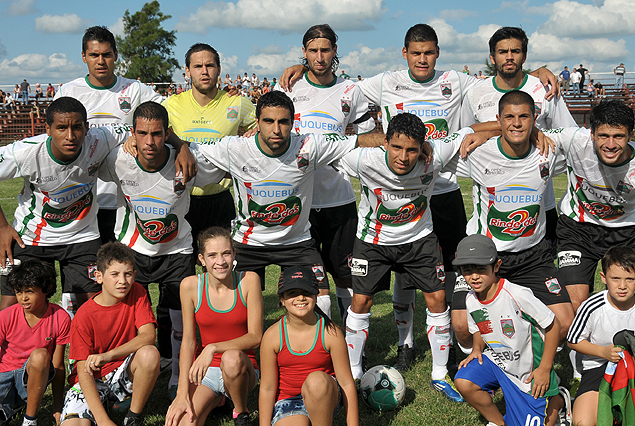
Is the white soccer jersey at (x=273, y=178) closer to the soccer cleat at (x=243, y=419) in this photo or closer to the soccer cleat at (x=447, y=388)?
the soccer cleat at (x=243, y=419)

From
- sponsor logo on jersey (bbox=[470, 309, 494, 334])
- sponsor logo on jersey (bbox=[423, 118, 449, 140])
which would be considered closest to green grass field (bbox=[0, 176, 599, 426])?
sponsor logo on jersey (bbox=[470, 309, 494, 334])

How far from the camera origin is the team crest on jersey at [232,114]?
17.3 ft

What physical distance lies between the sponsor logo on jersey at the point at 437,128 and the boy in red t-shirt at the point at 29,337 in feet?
11.2

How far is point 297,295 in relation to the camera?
3604mm

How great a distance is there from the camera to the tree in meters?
49.0

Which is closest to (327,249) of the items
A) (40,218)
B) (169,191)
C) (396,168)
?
(396,168)

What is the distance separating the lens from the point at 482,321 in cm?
391

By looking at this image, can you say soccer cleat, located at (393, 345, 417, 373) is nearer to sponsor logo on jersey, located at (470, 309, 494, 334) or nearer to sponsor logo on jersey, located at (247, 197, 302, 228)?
sponsor logo on jersey, located at (470, 309, 494, 334)

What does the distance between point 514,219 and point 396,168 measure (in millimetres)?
1030

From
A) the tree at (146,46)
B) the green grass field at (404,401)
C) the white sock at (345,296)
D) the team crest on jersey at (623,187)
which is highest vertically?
the tree at (146,46)

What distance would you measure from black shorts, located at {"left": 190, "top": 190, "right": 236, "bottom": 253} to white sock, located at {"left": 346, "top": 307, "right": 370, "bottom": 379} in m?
1.49

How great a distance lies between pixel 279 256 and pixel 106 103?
90.2 inches

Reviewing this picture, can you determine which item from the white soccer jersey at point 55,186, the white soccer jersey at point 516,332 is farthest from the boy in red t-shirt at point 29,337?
the white soccer jersey at point 516,332

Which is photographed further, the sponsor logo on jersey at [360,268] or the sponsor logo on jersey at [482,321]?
the sponsor logo on jersey at [360,268]
